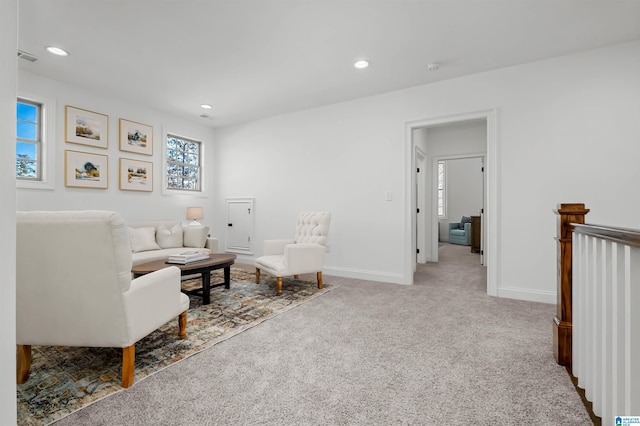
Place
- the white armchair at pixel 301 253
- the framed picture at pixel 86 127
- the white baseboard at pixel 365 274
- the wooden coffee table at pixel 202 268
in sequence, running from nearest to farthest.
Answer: the wooden coffee table at pixel 202 268
the white armchair at pixel 301 253
the framed picture at pixel 86 127
the white baseboard at pixel 365 274

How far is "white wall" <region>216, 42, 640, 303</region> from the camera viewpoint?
293 cm

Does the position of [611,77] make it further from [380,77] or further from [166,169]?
[166,169]

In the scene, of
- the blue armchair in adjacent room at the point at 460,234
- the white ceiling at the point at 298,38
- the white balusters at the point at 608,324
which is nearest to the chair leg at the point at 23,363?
the white ceiling at the point at 298,38

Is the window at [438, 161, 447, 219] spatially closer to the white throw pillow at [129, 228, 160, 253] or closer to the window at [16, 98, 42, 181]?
the white throw pillow at [129, 228, 160, 253]

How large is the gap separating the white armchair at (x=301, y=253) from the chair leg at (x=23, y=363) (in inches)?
81.9

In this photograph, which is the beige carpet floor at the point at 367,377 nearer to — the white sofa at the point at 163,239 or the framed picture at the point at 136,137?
the white sofa at the point at 163,239

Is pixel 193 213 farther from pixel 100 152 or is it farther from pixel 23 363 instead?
pixel 23 363

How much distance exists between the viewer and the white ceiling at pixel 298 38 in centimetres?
239

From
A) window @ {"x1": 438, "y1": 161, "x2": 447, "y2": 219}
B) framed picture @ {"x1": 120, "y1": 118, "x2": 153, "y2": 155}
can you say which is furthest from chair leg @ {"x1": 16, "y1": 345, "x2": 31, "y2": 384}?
window @ {"x1": 438, "y1": 161, "x2": 447, "y2": 219}

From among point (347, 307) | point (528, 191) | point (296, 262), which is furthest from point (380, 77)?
point (347, 307)

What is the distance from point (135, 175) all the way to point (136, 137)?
0.59m

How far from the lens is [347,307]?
2.99 meters

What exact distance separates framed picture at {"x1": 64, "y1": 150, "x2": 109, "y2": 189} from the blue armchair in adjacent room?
7.90 m

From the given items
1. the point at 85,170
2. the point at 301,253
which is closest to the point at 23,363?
the point at 301,253
